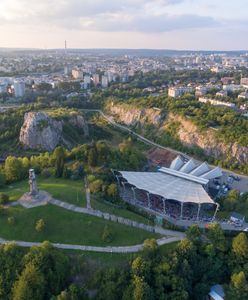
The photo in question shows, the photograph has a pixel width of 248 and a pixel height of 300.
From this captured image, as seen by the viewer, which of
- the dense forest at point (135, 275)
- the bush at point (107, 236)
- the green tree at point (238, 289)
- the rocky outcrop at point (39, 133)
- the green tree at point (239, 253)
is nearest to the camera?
the dense forest at point (135, 275)

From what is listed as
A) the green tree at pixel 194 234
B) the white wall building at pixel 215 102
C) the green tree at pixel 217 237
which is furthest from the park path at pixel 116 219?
the white wall building at pixel 215 102

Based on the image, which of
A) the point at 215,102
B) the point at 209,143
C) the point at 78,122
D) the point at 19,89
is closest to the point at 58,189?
the point at 209,143

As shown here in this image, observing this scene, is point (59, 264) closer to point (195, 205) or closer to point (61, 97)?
point (195, 205)

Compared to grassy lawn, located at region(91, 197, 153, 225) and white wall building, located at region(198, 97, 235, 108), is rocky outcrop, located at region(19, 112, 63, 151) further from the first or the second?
white wall building, located at region(198, 97, 235, 108)

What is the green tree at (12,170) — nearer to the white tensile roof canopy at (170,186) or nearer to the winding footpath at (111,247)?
the winding footpath at (111,247)

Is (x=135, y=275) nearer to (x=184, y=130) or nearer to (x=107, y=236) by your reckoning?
(x=107, y=236)

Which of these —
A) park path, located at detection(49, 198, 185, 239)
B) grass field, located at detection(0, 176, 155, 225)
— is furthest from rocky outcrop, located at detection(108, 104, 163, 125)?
park path, located at detection(49, 198, 185, 239)

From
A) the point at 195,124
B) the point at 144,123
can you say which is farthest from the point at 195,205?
the point at 144,123
